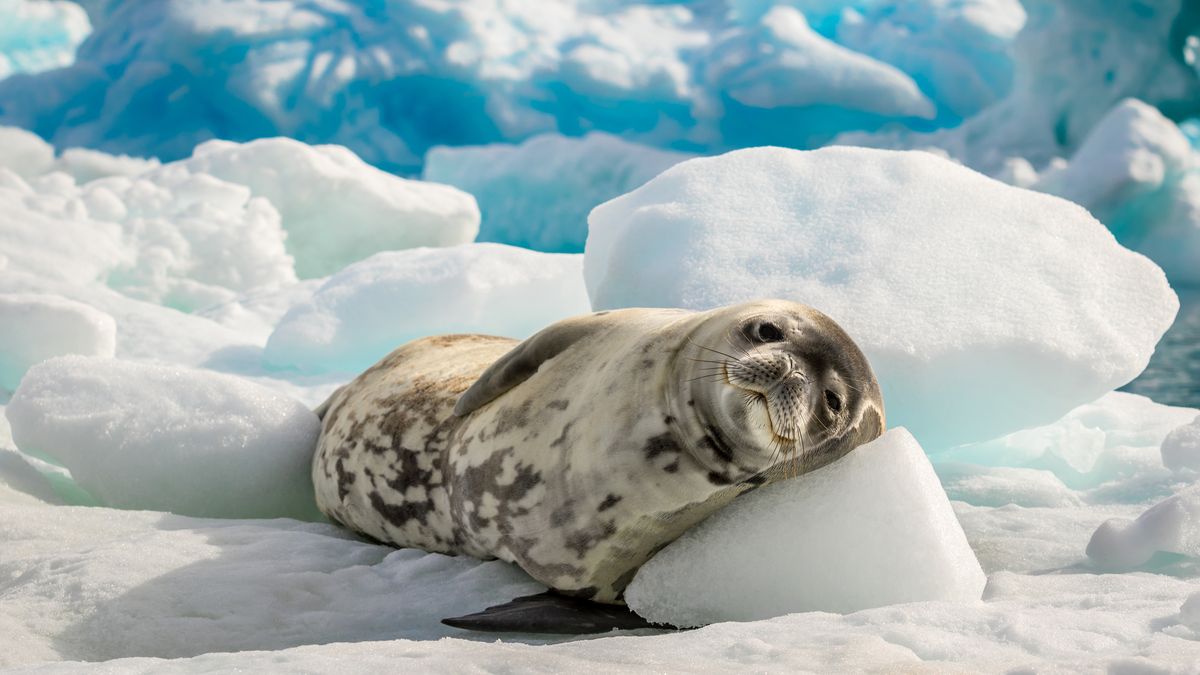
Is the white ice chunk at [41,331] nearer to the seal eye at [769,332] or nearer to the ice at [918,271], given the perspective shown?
the ice at [918,271]

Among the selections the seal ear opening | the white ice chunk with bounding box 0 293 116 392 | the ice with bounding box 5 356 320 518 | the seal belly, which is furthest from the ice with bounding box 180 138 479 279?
the seal ear opening

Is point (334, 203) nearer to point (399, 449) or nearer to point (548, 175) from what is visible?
point (548, 175)

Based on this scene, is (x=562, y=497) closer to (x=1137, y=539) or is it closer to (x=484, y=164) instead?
(x=1137, y=539)

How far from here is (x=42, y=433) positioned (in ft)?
9.00

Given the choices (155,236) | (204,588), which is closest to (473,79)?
(155,236)

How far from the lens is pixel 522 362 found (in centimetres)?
218

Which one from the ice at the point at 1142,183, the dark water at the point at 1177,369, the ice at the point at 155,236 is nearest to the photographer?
the dark water at the point at 1177,369

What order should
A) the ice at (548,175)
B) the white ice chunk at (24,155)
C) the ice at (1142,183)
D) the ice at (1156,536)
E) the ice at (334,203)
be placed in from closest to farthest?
the ice at (1156,536), the ice at (334,203), the ice at (1142,183), the white ice chunk at (24,155), the ice at (548,175)

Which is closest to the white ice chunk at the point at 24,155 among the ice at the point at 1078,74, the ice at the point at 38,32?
the ice at the point at 38,32

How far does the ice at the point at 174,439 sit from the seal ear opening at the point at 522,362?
827mm

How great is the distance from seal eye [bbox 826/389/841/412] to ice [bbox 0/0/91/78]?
2196 centimetres

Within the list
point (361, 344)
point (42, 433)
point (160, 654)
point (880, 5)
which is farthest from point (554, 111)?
point (160, 654)

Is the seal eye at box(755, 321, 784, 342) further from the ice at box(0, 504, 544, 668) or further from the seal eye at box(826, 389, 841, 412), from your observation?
the ice at box(0, 504, 544, 668)

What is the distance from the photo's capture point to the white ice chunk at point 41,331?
377cm
